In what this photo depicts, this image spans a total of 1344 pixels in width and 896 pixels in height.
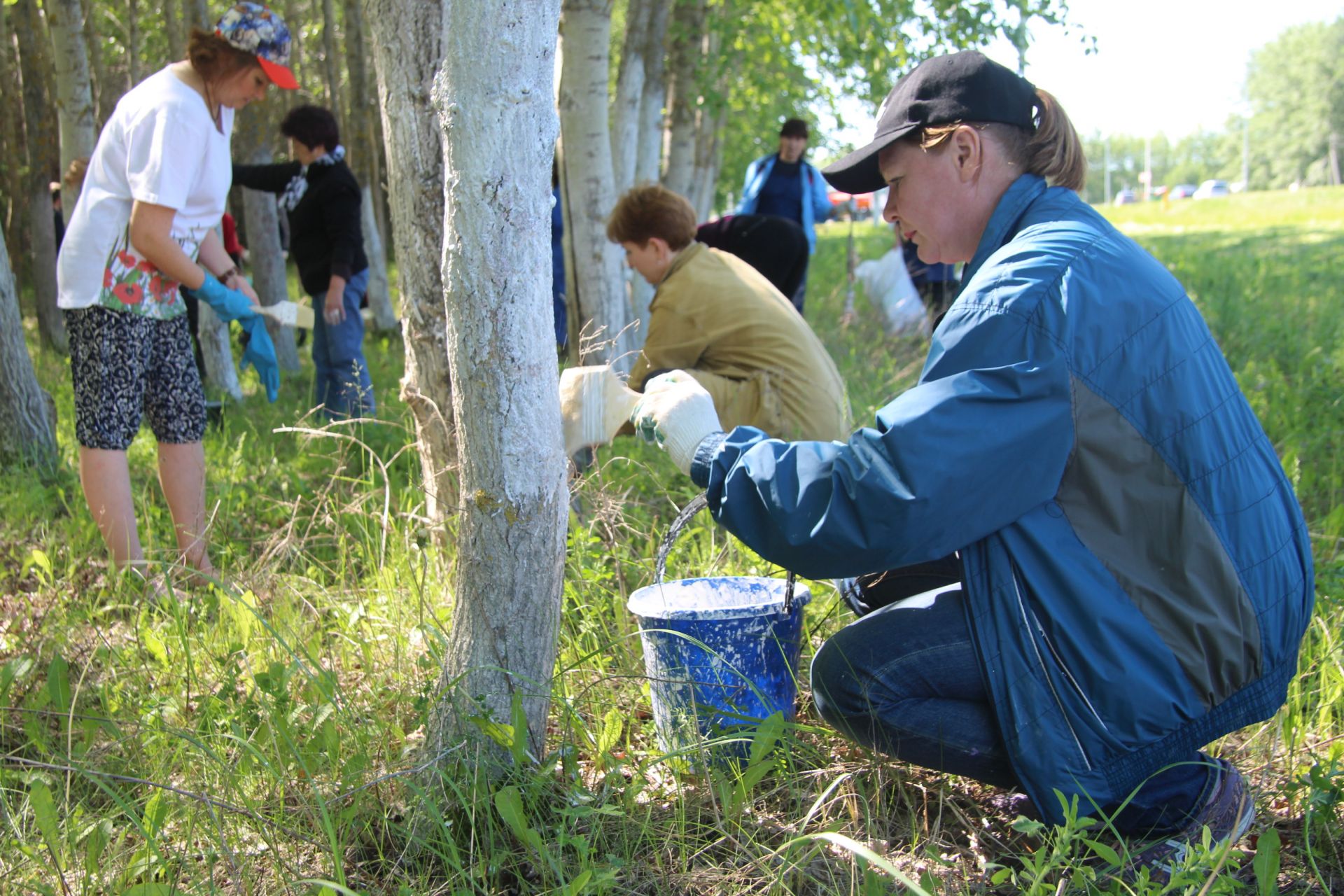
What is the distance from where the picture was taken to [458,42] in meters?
1.93

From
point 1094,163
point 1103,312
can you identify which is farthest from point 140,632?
point 1094,163

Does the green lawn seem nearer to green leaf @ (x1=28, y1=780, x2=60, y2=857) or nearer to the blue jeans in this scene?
green leaf @ (x1=28, y1=780, x2=60, y2=857)

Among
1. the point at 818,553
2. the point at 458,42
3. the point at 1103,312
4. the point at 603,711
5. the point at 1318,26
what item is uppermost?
the point at 1318,26

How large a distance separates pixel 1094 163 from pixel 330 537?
12847cm

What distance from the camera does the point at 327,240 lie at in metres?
5.55

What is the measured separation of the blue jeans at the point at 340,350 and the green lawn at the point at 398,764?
1.68 m

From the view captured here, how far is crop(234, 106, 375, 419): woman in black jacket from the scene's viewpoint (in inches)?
211

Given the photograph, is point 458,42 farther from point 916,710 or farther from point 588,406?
point 916,710

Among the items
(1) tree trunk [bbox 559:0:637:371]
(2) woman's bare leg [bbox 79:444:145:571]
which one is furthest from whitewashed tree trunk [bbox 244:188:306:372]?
(2) woman's bare leg [bbox 79:444:145:571]

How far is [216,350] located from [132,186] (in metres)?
3.86

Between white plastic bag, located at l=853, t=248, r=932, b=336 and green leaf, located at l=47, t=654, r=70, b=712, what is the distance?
6.49 metres

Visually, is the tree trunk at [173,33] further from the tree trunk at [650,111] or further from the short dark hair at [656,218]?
the short dark hair at [656,218]

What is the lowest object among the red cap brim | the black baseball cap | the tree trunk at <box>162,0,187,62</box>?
the black baseball cap

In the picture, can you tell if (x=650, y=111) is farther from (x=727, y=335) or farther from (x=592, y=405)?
(x=592, y=405)
